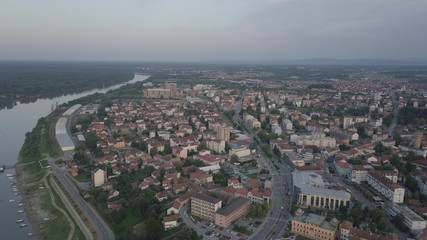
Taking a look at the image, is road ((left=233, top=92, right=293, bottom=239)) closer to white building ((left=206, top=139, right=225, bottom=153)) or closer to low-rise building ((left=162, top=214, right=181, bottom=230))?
white building ((left=206, top=139, right=225, bottom=153))

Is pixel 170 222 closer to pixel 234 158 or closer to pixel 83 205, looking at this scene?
pixel 83 205

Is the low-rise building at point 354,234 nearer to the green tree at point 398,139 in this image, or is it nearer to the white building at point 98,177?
the white building at point 98,177

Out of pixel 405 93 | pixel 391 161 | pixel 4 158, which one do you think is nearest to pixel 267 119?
pixel 391 161

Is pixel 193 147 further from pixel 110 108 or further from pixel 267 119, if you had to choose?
pixel 110 108

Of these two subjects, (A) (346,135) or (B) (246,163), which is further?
(A) (346,135)

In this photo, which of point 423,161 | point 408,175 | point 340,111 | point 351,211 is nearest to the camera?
point 351,211

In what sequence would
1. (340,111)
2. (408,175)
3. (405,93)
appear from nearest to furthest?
(408,175), (340,111), (405,93)

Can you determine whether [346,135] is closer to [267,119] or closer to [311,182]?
[267,119]
